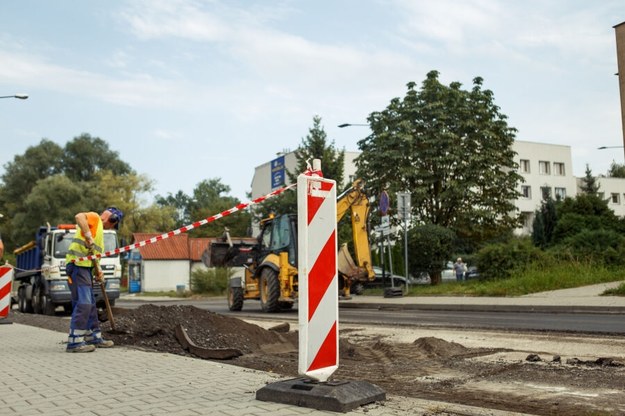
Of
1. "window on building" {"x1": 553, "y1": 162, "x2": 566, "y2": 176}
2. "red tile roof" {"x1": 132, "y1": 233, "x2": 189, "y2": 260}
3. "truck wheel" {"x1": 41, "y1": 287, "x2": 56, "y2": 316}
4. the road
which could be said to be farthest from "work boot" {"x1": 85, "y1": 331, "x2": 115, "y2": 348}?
"window on building" {"x1": 553, "y1": 162, "x2": 566, "y2": 176}

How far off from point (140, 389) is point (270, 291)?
12628 millimetres

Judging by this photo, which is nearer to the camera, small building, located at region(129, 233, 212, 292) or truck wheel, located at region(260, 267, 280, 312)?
truck wheel, located at region(260, 267, 280, 312)

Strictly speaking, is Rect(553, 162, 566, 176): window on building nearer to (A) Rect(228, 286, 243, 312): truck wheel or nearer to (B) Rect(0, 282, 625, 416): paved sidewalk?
(A) Rect(228, 286, 243, 312): truck wheel

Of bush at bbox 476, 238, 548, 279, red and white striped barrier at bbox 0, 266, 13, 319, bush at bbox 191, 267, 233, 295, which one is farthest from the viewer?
bush at bbox 191, 267, 233, 295

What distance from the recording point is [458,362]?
7133 mm

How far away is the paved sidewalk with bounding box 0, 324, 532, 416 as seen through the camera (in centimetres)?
461

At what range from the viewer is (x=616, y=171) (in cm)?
9519

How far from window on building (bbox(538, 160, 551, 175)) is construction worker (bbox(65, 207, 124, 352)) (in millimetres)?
65958

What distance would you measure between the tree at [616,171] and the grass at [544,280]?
80.6 meters

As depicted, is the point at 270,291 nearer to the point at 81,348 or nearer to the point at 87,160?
the point at 81,348

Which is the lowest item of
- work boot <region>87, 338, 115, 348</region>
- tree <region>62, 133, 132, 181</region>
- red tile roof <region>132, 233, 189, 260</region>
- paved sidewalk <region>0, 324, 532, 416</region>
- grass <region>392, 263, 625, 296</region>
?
paved sidewalk <region>0, 324, 532, 416</region>

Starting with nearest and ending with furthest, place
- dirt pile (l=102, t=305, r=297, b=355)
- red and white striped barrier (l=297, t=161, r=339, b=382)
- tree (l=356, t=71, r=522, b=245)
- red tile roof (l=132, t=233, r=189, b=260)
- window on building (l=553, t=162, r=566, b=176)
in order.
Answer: red and white striped barrier (l=297, t=161, r=339, b=382) → dirt pile (l=102, t=305, r=297, b=355) → tree (l=356, t=71, r=522, b=245) → red tile roof (l=132, t=233, r=189, b=260) → window on building (l=553, t=162, r=566, b=176)

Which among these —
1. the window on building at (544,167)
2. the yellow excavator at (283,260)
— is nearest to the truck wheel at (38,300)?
the yellow excavator at (283,260)

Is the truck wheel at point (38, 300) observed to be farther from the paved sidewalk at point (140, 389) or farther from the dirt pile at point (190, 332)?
the paved sidewalk at point (140, 389)
